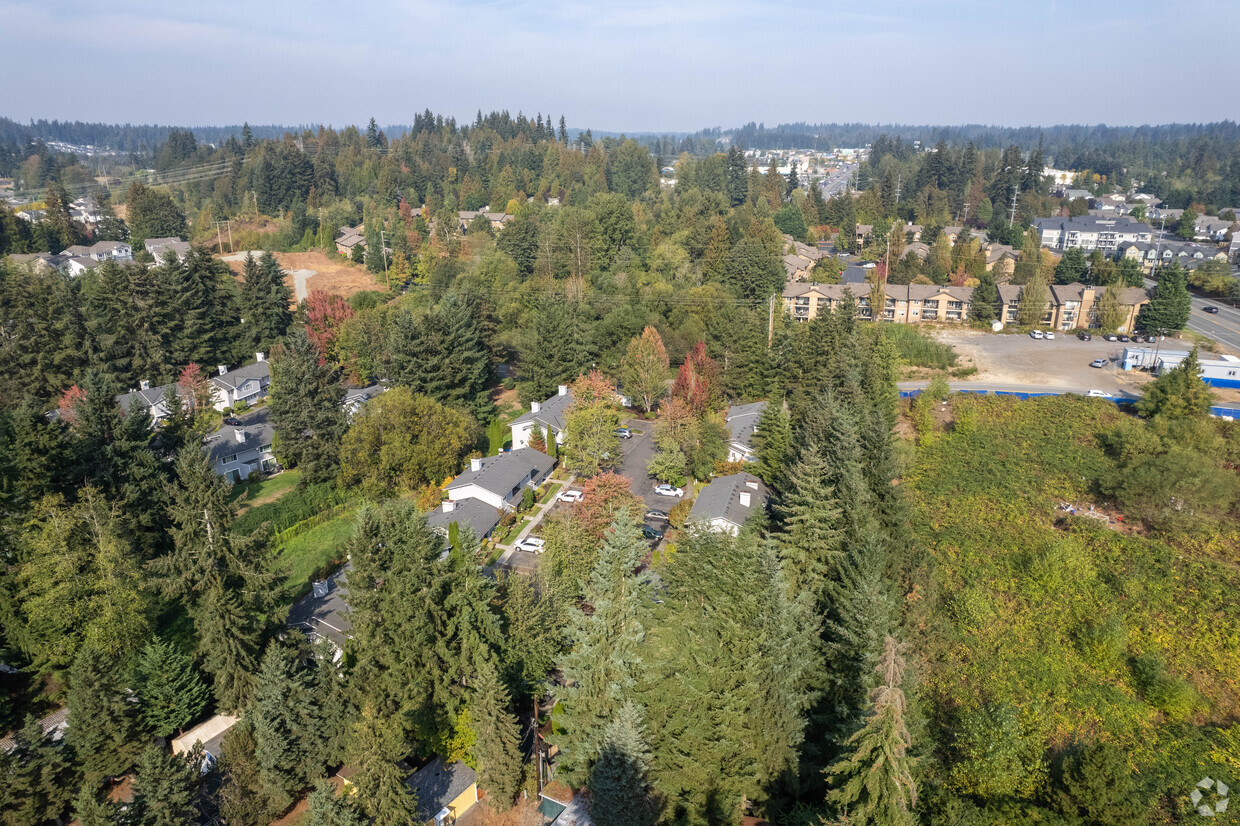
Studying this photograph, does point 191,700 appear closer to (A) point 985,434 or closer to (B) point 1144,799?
(B) point 1144,799

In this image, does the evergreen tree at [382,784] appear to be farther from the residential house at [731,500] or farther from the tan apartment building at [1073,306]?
the tan apartment building at [1073,306]

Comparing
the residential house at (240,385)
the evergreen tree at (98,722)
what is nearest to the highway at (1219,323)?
the evergreen tree at (98,722)

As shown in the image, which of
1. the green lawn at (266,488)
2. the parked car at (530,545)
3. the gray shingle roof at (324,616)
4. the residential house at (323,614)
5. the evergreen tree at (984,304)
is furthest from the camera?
the evergreen tree at (984,304)

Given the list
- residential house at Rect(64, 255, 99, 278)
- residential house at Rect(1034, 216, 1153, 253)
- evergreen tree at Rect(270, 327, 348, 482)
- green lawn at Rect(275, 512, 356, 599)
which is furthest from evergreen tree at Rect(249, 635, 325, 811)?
residential house at Rect(1034, 216, 1153, 253)

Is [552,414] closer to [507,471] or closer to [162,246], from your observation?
[507,471]

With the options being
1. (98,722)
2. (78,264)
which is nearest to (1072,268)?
(98,722)

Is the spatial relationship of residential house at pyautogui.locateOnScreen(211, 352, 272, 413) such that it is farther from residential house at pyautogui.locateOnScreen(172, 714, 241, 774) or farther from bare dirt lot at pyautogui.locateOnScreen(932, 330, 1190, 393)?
bare dirt lot at pyautogui.locateOnScreen(932, 330, 1190, 393)

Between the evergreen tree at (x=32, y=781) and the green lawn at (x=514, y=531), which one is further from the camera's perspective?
the green lawn at (x=514, y=531)
